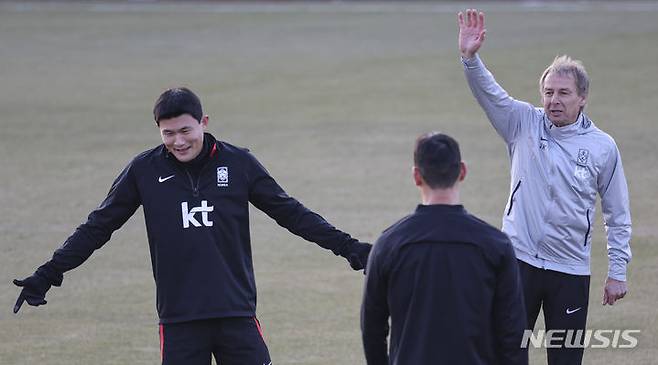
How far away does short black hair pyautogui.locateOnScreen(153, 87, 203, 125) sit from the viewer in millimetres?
5719

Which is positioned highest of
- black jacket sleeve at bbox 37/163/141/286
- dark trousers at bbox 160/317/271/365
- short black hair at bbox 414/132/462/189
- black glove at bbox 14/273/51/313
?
short black hair at bbox 414/132/462/189

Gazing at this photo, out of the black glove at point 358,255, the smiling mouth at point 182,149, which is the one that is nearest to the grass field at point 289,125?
the black glove at point 358,255

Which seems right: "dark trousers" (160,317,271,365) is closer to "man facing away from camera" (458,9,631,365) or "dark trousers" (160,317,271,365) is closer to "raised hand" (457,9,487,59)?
"man facing away from camera" (458,9,631,365)

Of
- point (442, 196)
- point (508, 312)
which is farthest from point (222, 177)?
point (508, 312)

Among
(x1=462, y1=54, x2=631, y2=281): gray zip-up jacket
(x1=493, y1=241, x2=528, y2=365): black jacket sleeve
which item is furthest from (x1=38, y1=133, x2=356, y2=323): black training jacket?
(x1=493, y1=241, x2=528, y2=365): black jacket sleeve

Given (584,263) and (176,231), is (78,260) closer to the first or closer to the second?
(176,231)

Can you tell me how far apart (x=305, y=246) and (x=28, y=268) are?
2.96 metres

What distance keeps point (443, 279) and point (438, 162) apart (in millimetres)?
463

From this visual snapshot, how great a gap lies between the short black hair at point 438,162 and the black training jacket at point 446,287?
0.34 ft

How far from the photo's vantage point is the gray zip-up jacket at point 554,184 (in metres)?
6.33

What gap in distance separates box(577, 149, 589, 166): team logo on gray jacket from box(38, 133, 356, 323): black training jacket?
4.64 feet

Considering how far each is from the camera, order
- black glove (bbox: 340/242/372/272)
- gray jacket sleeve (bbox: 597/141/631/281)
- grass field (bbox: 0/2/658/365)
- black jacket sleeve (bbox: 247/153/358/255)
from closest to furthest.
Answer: black glove (bbox: 340/242/372/272) → black jacket sleeve (bbox: 247/153/358/255) → gray jacket sleeve (bbox: 597/141/631/281) → grass field (bbox: 0/2/658/365)

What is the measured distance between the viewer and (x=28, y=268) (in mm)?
11398

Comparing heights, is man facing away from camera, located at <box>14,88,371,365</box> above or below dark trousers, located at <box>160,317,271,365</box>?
above
